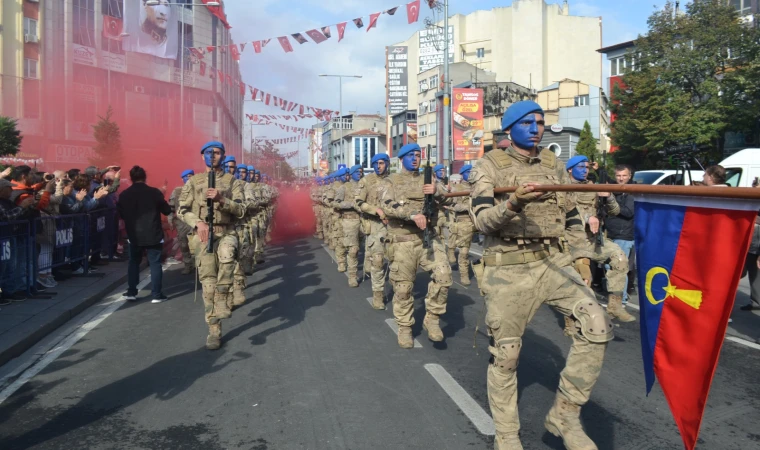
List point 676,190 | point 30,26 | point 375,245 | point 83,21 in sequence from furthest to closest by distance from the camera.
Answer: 1. point 83,21
2. point 30,26
3. point 375,245
4. point 676,190

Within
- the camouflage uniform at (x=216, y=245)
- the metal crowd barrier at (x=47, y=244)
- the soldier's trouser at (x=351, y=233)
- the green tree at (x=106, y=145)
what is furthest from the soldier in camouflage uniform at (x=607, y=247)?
the green tree at (x=106, y=145)

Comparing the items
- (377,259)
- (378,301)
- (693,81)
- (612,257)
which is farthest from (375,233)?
(693,81)

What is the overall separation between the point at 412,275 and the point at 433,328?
0.65 meters

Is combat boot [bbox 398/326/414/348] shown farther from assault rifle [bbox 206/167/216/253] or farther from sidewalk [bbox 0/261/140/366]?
sidewalk [bbox 0/261/140/366]

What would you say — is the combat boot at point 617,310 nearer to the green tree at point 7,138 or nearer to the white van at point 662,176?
the white van at point 662,176

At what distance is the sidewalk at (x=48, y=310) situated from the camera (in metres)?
6.48

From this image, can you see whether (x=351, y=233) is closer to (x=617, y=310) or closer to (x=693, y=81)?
(x=617, y=310)

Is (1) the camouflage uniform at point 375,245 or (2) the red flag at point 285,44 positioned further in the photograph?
(2) the red flag at point 285,44

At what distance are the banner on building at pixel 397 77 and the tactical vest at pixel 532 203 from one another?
61.9 meters

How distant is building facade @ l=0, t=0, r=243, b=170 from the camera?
31375mm

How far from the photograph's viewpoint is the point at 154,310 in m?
8.80

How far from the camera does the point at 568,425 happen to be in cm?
364

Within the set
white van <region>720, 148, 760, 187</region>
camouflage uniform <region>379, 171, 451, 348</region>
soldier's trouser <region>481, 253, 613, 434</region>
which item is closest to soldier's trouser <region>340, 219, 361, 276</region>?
camouflage uniform <region>379, 171, 451, 348</region>

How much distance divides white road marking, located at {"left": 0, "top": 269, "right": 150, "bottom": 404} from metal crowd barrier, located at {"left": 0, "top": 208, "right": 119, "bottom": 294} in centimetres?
112
